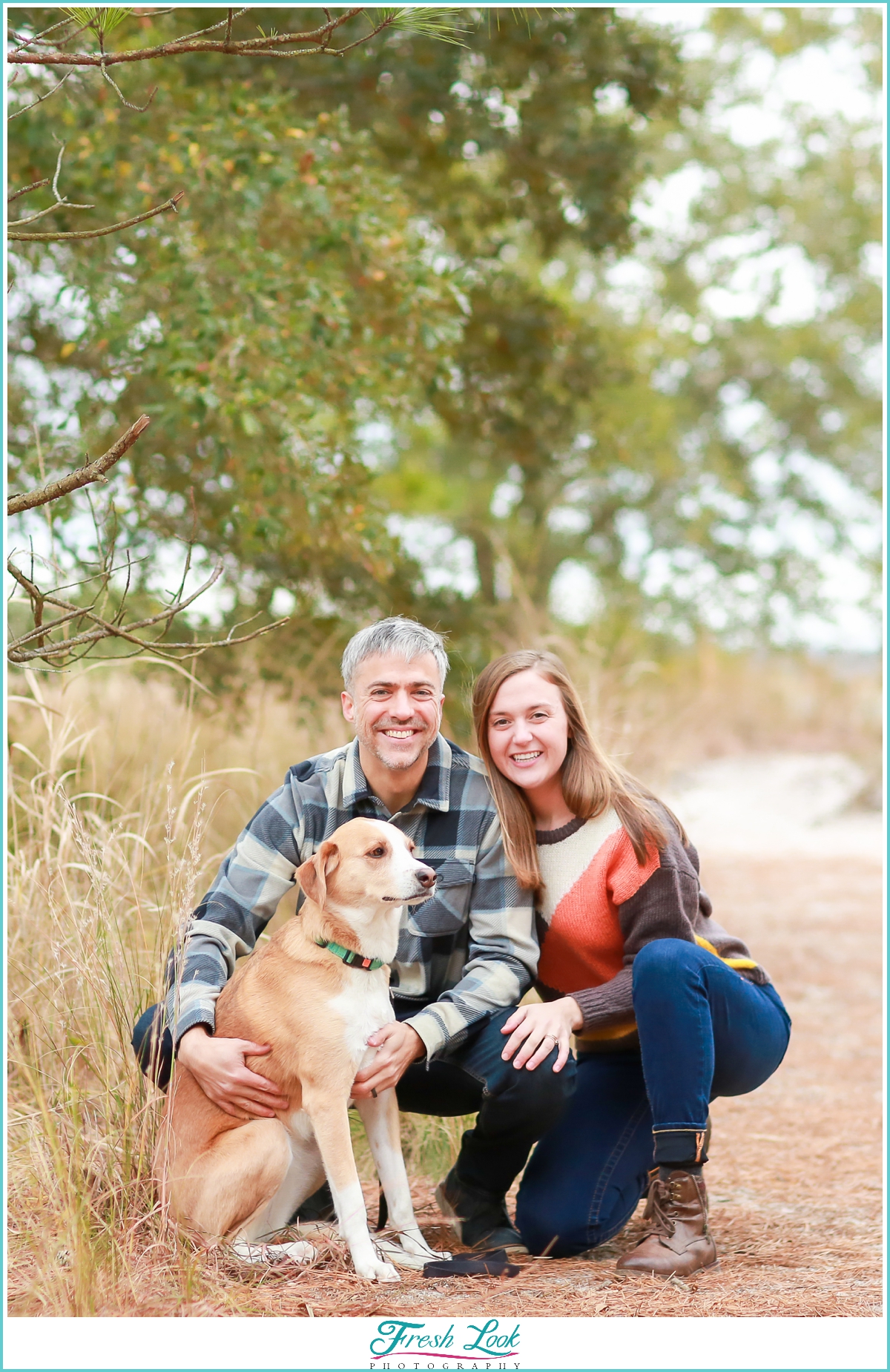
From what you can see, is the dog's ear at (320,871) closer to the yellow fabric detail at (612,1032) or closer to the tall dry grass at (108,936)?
the tall dry grass at (108,936)

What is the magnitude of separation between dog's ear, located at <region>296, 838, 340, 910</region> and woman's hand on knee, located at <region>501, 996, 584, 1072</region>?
1.86 feet

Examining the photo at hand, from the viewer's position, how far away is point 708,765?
523 inches

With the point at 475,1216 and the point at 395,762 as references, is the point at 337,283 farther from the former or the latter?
the point at 475,1216

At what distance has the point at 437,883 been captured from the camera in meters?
3.11

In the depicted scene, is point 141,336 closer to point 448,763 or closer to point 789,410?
point 448,763

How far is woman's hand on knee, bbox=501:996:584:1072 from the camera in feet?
9.49

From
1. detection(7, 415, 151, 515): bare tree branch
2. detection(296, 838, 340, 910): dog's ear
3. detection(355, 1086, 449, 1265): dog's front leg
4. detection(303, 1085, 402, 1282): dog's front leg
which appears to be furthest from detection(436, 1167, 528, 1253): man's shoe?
detection(7, 415, 151, 515): bare tree branch

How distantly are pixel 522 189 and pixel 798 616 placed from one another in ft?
32.8

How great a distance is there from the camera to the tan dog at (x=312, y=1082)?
107 inches

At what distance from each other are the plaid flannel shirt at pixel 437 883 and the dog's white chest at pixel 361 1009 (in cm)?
19

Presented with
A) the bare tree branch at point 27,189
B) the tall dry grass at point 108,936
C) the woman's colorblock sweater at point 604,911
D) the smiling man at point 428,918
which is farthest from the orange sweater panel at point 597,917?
the bare tree branch at point 27,189

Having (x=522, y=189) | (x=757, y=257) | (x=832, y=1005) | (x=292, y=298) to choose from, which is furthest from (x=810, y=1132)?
(x=757, y=257)

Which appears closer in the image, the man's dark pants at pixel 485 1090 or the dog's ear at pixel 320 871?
the dog's ear at pixel 320 871

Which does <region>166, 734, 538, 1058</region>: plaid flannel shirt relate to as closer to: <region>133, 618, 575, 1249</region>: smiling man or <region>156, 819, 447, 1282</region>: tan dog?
<region>133, 618, 575, 1249</region>: smiling man
